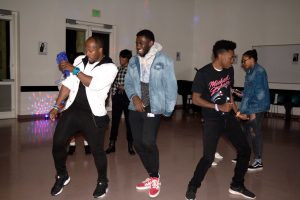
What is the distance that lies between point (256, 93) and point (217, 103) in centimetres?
123

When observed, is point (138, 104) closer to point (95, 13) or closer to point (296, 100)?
point (95, 13)

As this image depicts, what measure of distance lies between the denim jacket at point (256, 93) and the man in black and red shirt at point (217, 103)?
41.7 inches

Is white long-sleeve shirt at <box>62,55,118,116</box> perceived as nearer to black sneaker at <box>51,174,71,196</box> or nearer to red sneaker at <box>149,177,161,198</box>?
black sneaker at <box>51,174,71,196</box>

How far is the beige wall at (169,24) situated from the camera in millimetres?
8109

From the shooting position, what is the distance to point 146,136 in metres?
3.11

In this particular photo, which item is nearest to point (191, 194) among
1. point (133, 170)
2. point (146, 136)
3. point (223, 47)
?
point (146, 136)

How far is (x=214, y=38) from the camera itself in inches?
466

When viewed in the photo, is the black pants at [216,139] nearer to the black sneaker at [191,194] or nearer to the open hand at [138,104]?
the black sneaker at [191,194]

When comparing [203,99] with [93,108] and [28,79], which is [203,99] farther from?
[28,79]

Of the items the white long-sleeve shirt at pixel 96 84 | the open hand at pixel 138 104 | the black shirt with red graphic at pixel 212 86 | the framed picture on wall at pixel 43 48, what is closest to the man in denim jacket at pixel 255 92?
the black shirt with red graphic at pixel 212 86

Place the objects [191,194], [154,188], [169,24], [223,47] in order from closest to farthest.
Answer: [223,47] < [191,194] < [154,188] < [169,24]

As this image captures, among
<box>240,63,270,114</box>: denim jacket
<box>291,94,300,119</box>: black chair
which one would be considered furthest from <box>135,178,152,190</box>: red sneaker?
→ <box>291,94,300,119</box>: black chair

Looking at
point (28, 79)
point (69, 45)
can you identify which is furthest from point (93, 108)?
point (69, 45)

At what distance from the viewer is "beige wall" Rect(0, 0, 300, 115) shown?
811 centimetres
